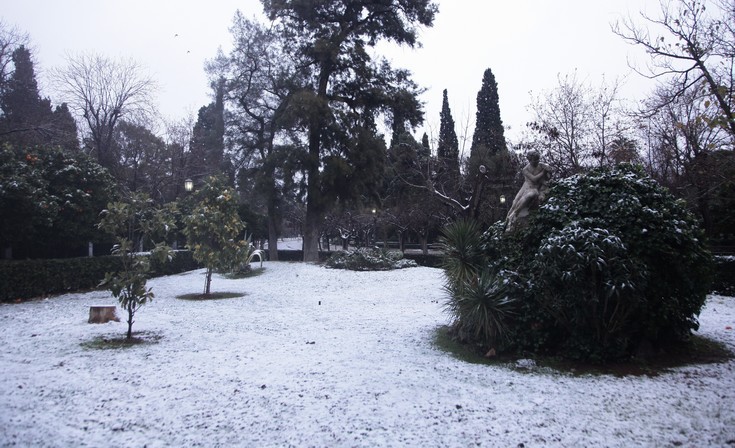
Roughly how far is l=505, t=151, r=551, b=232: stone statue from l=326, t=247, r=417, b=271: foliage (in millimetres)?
9538

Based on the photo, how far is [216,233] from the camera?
456 inches

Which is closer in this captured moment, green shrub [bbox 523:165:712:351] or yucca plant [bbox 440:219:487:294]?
green shrub [bbox 523:165:712:351]

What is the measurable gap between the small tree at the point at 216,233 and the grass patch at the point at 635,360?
7.75 meters

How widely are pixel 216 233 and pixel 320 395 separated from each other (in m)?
8.29

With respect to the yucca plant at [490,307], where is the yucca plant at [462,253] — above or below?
above

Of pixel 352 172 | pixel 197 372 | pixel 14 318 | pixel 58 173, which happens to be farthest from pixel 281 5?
pixel 197 372

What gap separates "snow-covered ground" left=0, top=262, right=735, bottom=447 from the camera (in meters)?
3.44

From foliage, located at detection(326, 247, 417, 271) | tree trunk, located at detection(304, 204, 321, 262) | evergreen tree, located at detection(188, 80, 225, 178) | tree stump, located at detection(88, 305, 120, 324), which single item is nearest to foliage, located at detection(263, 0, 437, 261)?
tree trunk, located at detection(304, 204, 321, 262)

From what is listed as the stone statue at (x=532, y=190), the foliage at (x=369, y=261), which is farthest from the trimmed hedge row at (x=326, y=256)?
the stone statue at (x=532, y=190)

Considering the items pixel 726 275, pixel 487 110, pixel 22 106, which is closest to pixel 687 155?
pixel 726 275

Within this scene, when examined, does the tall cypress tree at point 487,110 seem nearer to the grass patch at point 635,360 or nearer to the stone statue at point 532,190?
the stone statue at point 532,190

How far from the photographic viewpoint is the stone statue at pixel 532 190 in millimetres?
7168

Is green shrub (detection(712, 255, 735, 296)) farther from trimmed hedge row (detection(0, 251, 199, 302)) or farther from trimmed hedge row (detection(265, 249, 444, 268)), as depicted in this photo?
trimmed hedge row (detection(0, 251, 199, 302))

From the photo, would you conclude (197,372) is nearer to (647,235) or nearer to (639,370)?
(639,370)
